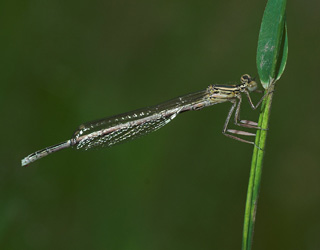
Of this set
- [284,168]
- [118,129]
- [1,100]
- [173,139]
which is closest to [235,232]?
[284,168]

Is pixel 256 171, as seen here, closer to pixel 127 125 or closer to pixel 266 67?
pixel 266 67

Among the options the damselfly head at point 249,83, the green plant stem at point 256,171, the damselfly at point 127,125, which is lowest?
the green plant stem at point 256,171

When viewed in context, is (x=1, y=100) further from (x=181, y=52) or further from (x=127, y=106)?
(x=181, y=52)

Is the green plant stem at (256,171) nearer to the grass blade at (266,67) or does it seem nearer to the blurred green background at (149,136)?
the grass blade at (266,67)

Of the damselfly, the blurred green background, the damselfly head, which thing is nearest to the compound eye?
the damselfly head

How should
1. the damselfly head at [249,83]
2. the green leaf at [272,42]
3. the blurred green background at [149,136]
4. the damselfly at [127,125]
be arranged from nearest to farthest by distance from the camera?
the green leaf at [272,42] < the damselfly head at [249,83] < the damselfly at [127,125] < the blurred green background at [149,136]

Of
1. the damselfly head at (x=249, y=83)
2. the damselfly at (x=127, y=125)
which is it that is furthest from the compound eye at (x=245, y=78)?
the damselfly at (x=127, y=125)

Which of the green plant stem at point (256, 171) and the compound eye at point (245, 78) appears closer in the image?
the green plant stem at point (256, 171)
